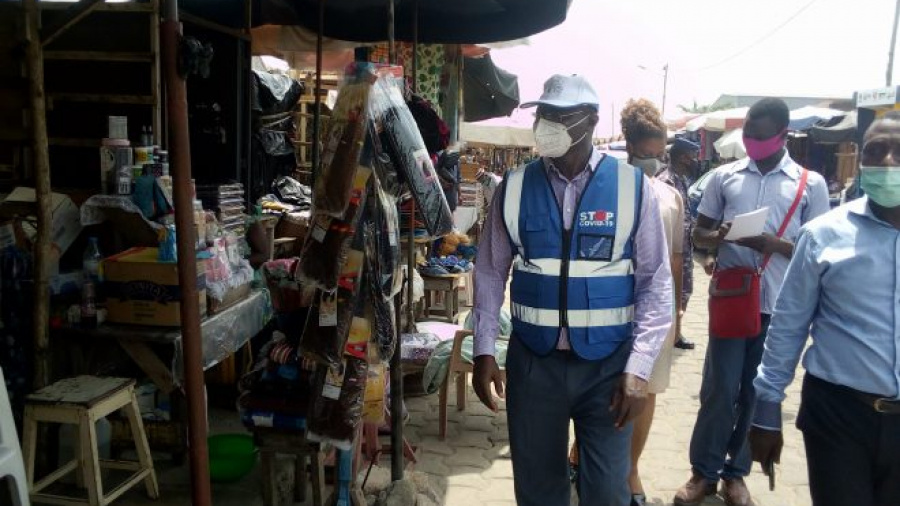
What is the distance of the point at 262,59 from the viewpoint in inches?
371

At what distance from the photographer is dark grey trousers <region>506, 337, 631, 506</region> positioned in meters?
2.77

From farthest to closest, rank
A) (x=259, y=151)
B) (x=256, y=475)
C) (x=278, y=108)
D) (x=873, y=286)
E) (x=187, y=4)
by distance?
(x=278, y=108) < (x=259, y=151) < (x=187, y=4) < (x=256, y=475) < (x=873, y=286)

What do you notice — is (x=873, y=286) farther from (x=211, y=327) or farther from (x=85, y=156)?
(x=85, y=156)

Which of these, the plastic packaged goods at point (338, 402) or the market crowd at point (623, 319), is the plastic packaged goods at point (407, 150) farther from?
the plastic packaged goods at point (338, 402)

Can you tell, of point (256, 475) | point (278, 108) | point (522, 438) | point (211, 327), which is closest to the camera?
point (522, 438)

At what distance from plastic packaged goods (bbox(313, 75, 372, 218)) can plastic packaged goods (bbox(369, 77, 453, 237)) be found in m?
0.06

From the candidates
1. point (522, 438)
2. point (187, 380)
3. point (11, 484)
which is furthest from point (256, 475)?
point (187, 380)

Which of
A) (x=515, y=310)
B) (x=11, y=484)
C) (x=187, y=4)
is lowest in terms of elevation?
(x=11, y=484)

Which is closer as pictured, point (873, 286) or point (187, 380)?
point (187, 380)

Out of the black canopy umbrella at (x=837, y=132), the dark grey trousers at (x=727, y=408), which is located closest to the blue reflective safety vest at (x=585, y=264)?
the dark grey trousers at (x=727, y=408)

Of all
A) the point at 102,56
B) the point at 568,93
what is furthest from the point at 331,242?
the point at 102,56

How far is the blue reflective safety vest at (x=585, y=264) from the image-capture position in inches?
107

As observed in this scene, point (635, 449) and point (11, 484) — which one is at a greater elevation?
point (11, 484)

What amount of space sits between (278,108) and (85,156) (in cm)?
259
